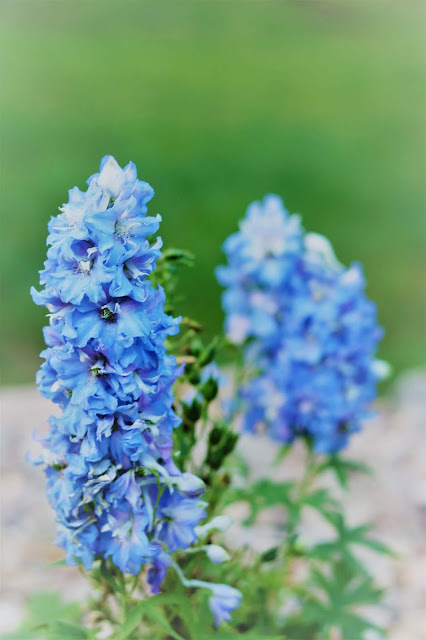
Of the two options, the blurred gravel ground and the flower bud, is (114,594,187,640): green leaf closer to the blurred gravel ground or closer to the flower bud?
the flower bud

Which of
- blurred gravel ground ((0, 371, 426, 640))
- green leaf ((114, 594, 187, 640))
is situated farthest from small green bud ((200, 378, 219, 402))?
blurred gravel ground ((0, 371, 426, 640))

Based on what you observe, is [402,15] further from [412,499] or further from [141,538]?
[141,538]

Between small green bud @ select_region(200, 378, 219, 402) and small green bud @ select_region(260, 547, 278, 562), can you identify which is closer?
small green bud @ select_region(200, 378, 219, 402)

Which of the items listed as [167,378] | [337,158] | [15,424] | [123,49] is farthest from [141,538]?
[337,158]

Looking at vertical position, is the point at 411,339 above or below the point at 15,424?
above

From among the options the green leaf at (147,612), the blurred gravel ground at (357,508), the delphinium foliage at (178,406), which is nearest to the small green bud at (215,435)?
the delphinium foliage at (178,406)

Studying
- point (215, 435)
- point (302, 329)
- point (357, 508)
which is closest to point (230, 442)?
point (215, 435)

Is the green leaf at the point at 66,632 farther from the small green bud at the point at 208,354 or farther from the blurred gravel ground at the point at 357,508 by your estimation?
the blurred gravel ground at the point at 357,508
